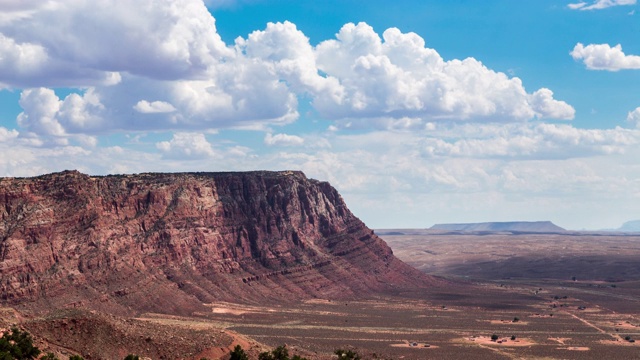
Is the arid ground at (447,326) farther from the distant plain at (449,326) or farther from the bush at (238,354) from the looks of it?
the bush at (238,354)

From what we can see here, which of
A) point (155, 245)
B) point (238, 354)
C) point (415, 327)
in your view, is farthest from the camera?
point (155, 245)

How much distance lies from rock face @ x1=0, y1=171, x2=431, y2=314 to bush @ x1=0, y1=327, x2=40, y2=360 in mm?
49854

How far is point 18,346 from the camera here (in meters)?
72.4

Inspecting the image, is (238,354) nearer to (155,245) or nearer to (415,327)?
(415,327)

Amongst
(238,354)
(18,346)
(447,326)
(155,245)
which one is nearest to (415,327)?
(447,326)

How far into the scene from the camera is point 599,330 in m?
144

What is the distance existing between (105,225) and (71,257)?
11.8 metres

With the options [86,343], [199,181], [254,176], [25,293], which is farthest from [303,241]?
[86,343]

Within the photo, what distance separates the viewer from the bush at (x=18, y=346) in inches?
2761

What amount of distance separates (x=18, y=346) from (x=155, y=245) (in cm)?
8437

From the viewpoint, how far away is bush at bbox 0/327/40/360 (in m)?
70.1

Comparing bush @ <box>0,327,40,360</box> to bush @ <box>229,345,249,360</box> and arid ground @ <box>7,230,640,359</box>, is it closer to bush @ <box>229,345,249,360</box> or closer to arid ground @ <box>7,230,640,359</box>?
arid ground @ <box>7,230,640,359</box>

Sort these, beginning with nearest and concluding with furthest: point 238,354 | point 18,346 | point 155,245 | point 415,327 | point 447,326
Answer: point 18,346, point 238,354, point 415,327, point 447,326, point 155,245

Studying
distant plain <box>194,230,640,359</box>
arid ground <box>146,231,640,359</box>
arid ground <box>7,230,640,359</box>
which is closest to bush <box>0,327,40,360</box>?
arid ground <box>7,230,640,359</box>
